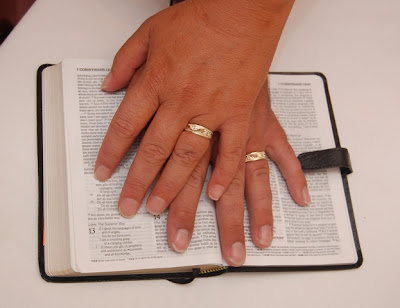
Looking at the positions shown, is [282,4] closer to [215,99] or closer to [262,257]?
[215,99]

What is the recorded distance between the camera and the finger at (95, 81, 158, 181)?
64 cm

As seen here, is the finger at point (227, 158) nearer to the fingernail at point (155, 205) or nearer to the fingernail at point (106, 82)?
the fingernail at point (155, 205)

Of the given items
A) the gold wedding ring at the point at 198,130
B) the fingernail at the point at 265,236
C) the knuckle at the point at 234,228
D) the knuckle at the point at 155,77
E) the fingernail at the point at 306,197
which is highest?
the knuckle at the point at 155,77

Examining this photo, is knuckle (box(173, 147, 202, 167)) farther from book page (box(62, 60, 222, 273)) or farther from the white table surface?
the white table surface

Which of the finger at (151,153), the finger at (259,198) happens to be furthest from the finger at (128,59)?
the finger at (259,198)

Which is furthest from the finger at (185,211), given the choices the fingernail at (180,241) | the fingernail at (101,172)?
the fingernail at (101,172)

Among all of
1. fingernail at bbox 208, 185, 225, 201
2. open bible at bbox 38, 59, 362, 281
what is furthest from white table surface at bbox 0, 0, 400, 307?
fingernail at bbox 208, 185, 225, 201

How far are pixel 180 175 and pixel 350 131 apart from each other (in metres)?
0.37

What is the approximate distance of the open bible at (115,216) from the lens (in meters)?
0.62

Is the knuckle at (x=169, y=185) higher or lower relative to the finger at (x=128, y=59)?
lower

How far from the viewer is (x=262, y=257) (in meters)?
0.67

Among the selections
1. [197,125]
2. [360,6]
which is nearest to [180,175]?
[197,125]

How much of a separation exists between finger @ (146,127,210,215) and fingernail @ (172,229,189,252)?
4cm

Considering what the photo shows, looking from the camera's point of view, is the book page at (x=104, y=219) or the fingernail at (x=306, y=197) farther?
the fingernail at (x=306, y=197)
